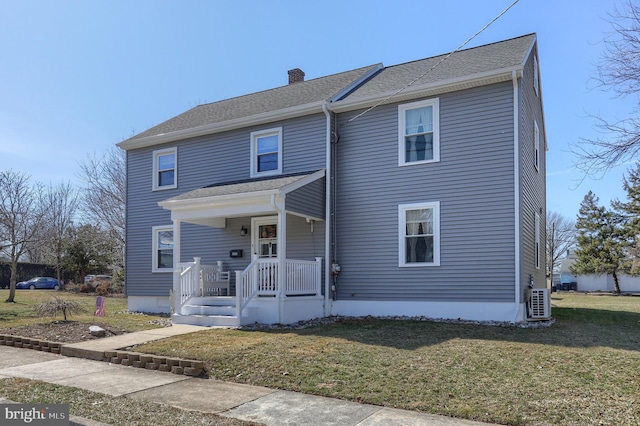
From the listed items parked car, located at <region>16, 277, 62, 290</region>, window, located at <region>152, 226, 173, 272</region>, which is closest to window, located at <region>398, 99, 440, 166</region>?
window, located at <region>152, 226, 173, 272</region>

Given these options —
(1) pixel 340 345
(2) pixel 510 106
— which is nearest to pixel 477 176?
(2) pixel 510 106

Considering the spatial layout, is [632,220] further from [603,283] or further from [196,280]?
[196,280]

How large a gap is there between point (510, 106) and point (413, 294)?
15.7 ft

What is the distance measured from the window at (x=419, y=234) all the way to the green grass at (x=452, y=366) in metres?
2.05

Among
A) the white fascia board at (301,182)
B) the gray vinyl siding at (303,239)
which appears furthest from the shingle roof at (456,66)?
the gray vinyl siding at (303,239)

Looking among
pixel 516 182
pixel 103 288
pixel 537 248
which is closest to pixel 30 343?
pixel 516 182

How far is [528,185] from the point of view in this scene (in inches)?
482

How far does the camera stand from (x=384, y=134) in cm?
1241

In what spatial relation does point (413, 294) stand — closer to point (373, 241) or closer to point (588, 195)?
point (373, 241)

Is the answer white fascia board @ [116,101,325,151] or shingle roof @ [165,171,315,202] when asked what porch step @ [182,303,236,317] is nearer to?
shingle roof @ [165,171,315,202]

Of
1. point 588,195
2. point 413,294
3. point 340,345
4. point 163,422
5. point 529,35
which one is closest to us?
point 163,422

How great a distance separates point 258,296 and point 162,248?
5.53 meters

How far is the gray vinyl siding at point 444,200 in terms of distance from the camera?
35.8 ft

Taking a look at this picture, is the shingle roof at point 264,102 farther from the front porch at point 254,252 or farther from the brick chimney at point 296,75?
the front porch at point 254,252
